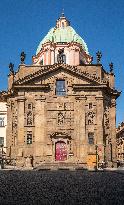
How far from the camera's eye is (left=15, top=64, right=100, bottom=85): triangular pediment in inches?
1826

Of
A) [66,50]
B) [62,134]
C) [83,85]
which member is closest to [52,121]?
[62,134]

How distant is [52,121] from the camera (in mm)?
45625

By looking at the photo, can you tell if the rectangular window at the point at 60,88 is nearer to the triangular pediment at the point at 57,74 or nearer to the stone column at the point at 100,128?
the triangular pediment at the point at 57,74

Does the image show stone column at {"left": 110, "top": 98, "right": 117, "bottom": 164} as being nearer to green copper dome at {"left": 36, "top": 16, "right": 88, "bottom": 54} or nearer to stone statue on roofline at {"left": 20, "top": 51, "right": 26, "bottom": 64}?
stone statue on roofline at {"left": 20, "top": 51, "right": 26, "bottom": 64}

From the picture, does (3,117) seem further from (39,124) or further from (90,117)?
(90,117)

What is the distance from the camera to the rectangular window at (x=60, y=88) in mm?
46594

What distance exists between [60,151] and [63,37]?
23.5 metres

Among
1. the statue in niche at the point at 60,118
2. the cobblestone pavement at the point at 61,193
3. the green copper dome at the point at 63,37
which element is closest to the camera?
the cobblestone pavement at the point at 61,193

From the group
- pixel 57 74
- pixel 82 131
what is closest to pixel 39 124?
pixel 82 131

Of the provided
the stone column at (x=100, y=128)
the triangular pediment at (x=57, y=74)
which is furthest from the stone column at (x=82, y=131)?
the triangular pediment at (x=57, y=74)

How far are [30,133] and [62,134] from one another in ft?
13.4

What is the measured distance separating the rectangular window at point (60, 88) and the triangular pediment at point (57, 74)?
0.99 metres

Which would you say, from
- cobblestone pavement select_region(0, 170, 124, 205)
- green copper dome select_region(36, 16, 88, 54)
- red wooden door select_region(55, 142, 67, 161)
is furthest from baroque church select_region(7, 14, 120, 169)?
cobblestone pavement select_region(0, 170, 124, 205)

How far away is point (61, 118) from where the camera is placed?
4572cm
